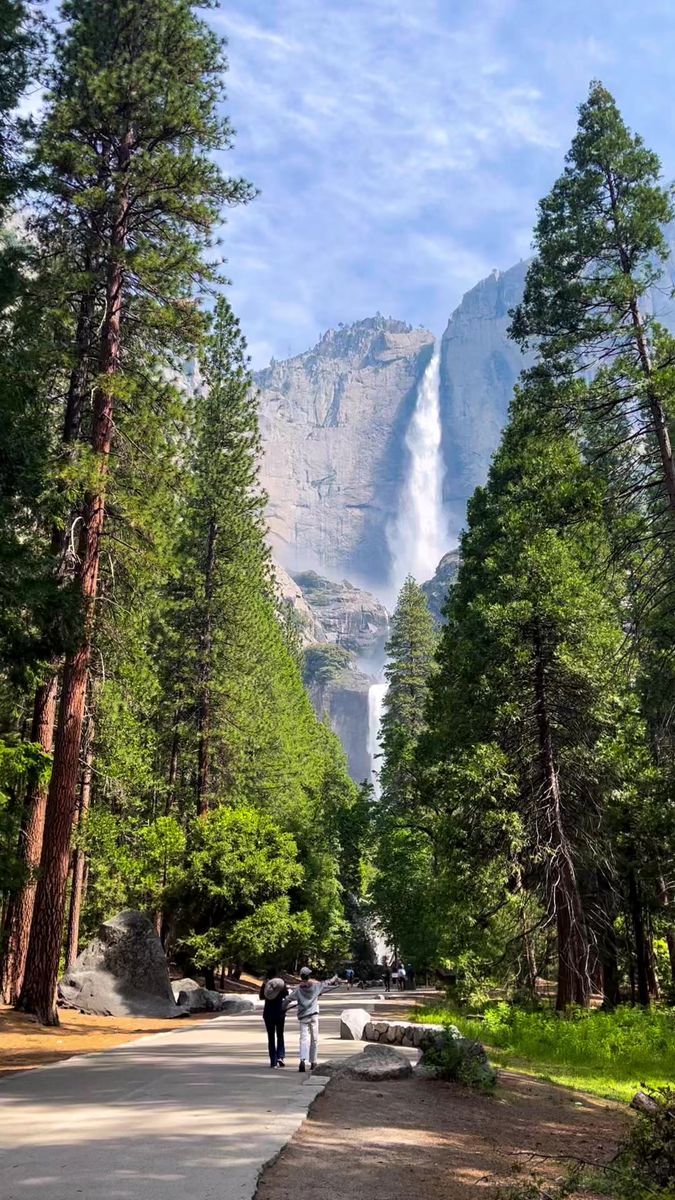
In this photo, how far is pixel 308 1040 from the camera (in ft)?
34.3

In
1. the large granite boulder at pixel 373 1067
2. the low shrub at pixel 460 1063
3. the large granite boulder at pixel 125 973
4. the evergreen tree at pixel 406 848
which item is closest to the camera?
the low shrub at pixel 460 1063

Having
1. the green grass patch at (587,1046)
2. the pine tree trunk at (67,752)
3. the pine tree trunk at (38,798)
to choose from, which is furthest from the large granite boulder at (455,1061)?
the pine tree trunk at (38,798)

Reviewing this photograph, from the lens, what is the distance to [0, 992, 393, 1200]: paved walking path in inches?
192

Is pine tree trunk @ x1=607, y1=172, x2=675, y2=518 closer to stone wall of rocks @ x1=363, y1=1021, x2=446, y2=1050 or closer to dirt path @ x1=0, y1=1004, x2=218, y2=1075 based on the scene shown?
stone wall of rocks @ x1=363, y1=1021, x2=446, y2=1050

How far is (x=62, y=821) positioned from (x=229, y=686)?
1601 cm

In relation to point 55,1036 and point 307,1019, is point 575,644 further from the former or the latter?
point 55,1036

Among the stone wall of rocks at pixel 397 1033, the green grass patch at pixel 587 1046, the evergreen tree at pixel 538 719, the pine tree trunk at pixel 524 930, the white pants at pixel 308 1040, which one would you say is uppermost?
the evergreen tree at pixel 538 719

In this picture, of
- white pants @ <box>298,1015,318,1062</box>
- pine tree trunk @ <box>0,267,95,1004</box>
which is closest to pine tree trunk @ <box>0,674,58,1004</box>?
pine tree trunk @ <box>0,267,95,1004</box>

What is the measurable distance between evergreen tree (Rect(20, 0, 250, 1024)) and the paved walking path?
584 centimetres

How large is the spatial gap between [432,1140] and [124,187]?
1644 cm

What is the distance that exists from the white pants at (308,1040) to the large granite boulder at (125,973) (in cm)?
1095

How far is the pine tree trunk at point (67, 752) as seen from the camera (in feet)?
45.1

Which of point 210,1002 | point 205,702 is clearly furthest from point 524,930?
point 205,702

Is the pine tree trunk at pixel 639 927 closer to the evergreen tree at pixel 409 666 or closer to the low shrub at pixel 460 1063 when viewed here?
the low shrub at pixel 460 1063
